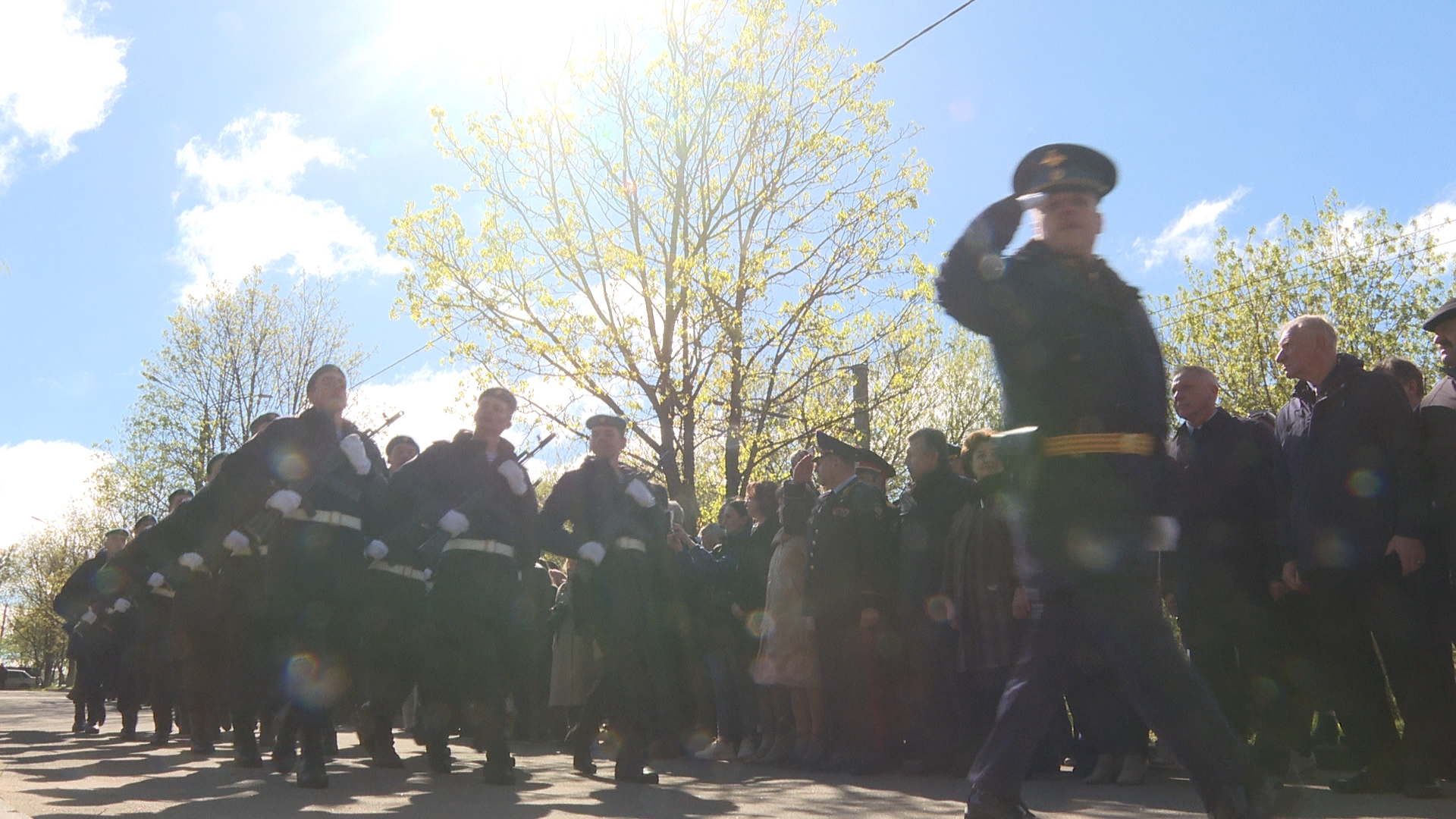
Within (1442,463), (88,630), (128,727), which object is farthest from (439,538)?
(88,630)

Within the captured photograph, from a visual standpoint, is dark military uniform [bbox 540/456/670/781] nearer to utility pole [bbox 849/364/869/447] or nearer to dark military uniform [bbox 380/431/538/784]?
dark military uniform [bbox 380/431/538/784]

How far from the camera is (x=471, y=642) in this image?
6.89m

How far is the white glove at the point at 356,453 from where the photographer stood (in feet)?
23.3

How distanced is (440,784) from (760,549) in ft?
11.3

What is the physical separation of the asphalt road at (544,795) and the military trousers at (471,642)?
34 cm

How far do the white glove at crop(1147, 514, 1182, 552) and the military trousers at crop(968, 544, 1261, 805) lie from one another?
58mm

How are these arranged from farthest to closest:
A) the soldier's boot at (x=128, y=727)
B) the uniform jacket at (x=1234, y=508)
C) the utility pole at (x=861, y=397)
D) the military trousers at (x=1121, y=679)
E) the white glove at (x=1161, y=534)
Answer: the utility pole at (x=861, y=397) < the soldier's boot at (x=128, y=727) < the uniform jacket at (x=1234, y=508) < the white glove at (x=1161, y=534) < the military trousers at (x=1121, y=679)

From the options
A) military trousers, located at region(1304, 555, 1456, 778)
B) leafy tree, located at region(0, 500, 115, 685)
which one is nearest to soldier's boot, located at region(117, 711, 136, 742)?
military trousers, located at region(1304, 555, 1456, 778)

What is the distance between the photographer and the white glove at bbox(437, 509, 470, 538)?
6836mm

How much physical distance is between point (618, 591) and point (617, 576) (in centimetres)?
9

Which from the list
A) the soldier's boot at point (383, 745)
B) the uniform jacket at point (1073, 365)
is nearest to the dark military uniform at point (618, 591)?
the soldier's boot at point (383, 745)

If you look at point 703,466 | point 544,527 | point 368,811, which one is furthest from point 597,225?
point 368,811

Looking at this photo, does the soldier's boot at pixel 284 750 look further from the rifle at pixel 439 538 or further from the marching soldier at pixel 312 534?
the rifle at pixel 439 538

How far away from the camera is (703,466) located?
23875 mm
